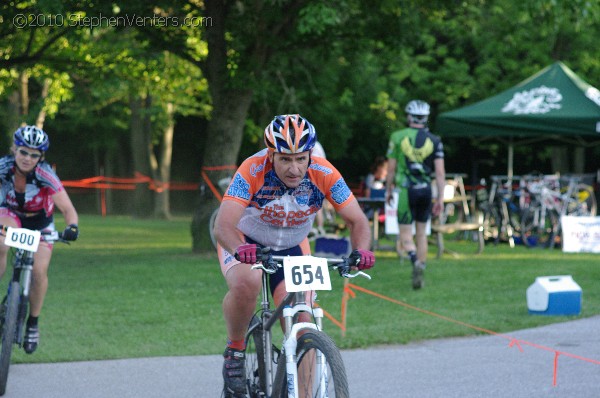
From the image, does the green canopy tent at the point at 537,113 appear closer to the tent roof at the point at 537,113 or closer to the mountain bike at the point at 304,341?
the tent roof at the point at 537,113

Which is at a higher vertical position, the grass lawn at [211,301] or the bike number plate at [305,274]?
the bike number plate at [305,274]

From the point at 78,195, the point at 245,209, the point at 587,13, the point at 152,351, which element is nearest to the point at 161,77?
the point at 587,13

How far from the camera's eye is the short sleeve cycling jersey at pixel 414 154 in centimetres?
1316

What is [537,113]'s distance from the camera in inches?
787

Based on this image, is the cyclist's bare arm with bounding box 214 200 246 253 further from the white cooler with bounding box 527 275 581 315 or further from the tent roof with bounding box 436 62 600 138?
the tent roof with bounding box 436 62 600 138

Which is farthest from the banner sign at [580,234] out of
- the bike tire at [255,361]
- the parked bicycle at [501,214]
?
the bike tire at [255,361]

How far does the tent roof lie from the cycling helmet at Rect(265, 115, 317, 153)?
14970 millimetres

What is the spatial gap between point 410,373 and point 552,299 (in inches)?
135

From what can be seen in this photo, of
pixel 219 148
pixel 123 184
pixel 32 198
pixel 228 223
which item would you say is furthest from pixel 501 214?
pixel 123 184

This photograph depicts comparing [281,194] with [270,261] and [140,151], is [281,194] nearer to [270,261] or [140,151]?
[270,261]

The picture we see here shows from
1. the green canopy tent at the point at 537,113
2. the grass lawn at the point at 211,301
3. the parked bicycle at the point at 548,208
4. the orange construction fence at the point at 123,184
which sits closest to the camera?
the grass lawn at the point at 211,301

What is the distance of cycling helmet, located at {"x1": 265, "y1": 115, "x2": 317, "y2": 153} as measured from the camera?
534cm

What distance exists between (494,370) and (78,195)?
38725mm

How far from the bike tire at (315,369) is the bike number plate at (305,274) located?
206 millimetres
